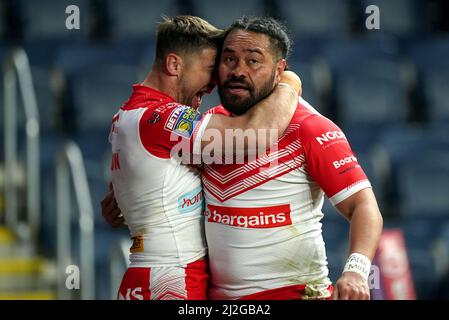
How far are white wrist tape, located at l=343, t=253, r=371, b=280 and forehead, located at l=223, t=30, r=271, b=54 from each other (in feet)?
2.94

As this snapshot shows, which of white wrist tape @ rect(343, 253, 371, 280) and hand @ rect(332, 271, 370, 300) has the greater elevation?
white wrist tape @ rect(343, 253, 371, 280)

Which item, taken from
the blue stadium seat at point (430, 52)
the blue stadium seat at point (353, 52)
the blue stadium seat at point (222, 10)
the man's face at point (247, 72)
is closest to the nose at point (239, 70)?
the man's face at point (247, 72)

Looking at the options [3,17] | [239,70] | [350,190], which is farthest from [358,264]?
[3,17]

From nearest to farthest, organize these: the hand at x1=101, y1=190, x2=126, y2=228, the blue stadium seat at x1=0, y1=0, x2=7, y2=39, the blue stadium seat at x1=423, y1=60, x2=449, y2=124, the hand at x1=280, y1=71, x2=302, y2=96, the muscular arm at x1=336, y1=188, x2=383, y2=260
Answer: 1. the muscular arm at x1=336, y1=188, x2=383, y2=260
2. the hand at x1=280, y1=71, x2=302, y2=96
3. the hand at x1=101, y1=190, x2=126, y2=228
4. the blue stadium seat at x1=423, y1=60, x2=449, y2=124
5. the blue stadium seat at x1=0, y1=0, x2=7, y2=39

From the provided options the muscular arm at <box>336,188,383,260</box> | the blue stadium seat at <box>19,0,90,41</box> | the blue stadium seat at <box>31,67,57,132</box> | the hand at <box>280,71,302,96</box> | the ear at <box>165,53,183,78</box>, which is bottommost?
the muscular arm at <box>336,188,383,260</box>

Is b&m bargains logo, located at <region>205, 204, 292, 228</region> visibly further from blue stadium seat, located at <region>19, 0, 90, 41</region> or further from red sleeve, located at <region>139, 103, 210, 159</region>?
blue stadium seat, located at <region>19, 0, 90, 41</region>

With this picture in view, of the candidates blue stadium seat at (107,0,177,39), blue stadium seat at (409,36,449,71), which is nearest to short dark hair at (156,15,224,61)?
blue stadium seat at (107,0,177,39)

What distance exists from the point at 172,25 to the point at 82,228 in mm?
2263

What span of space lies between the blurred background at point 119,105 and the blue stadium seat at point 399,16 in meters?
0.01

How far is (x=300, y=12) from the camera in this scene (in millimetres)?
8414

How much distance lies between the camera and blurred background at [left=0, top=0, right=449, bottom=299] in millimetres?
6340

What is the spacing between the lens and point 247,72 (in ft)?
12.8

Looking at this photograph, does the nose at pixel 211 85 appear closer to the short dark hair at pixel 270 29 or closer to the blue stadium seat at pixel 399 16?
the short dark hair at pixel 270 29

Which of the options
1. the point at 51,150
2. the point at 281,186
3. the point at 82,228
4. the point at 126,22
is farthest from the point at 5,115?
the point at 281,186
